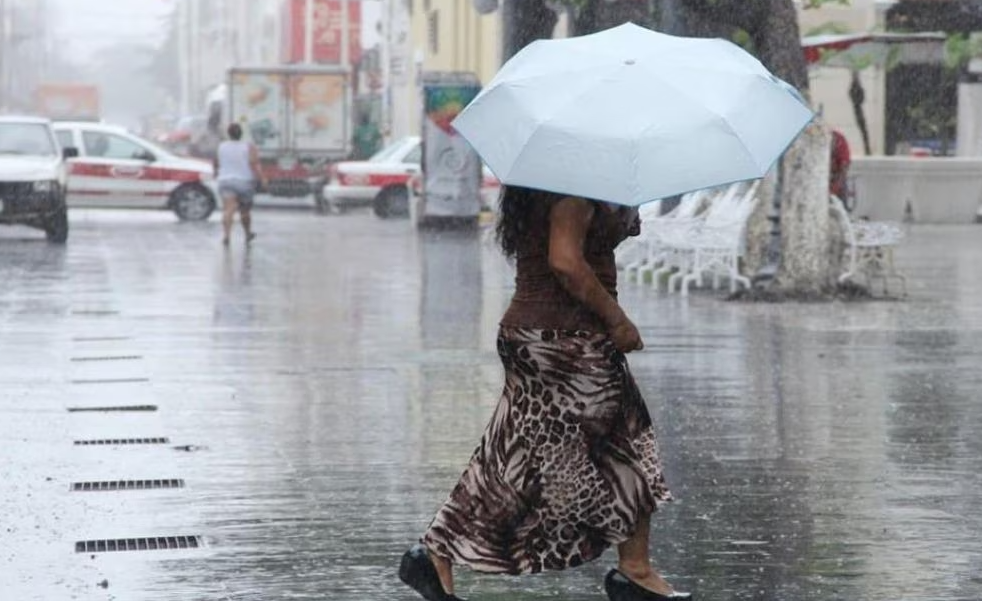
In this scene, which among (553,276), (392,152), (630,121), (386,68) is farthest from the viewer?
(386,68)

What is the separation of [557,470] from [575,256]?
2.06 ft

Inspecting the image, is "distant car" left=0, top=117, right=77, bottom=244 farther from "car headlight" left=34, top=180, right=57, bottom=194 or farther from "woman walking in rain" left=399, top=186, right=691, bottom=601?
"woman walking in rain" left=399, top=186, right=691, bottom=601

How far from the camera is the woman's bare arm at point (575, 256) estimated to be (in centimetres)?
625

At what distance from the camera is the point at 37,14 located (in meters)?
162

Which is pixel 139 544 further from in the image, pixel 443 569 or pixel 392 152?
pixel 392 152

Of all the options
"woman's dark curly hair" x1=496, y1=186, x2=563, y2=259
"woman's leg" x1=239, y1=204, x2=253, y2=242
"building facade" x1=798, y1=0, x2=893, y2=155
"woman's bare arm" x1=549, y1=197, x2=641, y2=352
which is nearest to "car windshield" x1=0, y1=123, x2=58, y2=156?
"woman's leg" x1=239, y1=204, x2=253, y2=242

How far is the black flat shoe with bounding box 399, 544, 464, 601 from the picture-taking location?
6.52 metres

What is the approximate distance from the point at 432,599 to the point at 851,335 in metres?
9.45

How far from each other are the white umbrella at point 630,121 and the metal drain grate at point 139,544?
212cm

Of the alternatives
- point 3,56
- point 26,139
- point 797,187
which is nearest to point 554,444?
point 797,187

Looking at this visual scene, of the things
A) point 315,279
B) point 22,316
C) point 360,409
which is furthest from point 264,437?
point 315,279

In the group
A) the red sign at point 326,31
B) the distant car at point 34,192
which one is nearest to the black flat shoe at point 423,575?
the distant car at point 34,192

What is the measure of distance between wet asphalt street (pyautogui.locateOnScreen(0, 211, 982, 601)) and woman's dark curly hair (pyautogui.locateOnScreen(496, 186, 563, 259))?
4.04 feet

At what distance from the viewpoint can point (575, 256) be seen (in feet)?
20.5
